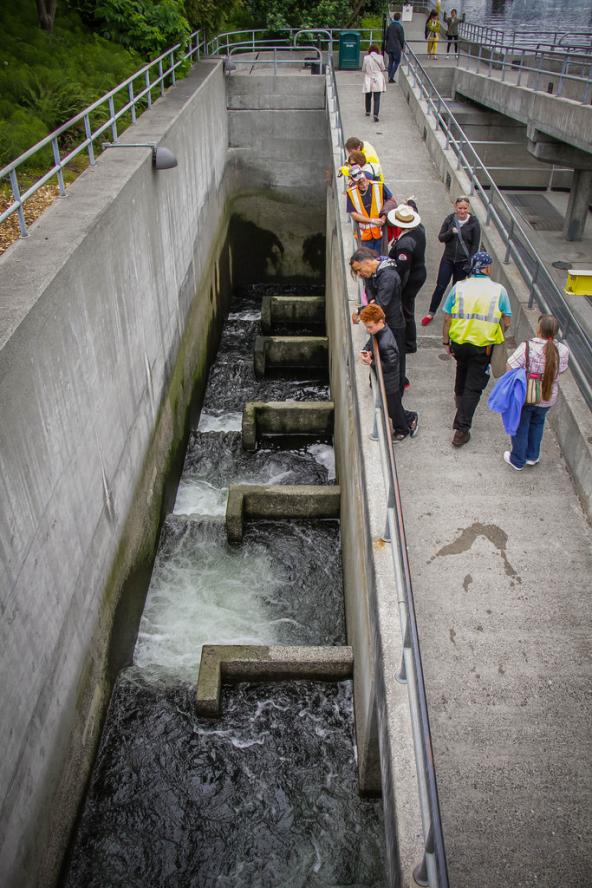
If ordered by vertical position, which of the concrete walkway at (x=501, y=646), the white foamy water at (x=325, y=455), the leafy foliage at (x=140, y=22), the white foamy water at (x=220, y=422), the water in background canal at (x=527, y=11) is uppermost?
the water in background canal at (x=527, y=11)

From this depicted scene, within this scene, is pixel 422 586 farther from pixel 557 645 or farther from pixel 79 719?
pixel 79 719

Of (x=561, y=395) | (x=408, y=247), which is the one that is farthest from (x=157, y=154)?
(x=561, y=395)

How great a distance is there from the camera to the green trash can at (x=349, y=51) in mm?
20312

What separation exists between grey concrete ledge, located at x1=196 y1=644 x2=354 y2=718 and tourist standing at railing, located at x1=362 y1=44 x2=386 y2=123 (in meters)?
12.7

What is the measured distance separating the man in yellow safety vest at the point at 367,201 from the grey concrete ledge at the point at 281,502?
3563mm

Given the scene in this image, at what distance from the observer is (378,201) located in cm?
878

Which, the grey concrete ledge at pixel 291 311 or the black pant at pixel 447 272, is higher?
the black pant at pixel 447 272

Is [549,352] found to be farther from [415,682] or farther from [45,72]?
[45,72]

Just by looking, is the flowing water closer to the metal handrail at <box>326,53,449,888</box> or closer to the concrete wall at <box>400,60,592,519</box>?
the metal handrail at <box>326,53,449,888</box>

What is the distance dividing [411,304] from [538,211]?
616 inches

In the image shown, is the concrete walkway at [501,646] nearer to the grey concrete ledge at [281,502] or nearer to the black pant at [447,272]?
the black pant at [447,272]

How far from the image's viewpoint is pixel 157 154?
9680 millimetres

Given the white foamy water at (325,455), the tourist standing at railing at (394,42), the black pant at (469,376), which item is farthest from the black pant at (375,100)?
the black pant at (469,376)

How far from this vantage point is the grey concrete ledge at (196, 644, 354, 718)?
7.57 metres
